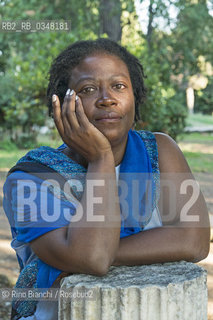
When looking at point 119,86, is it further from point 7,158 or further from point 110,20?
point 7,158

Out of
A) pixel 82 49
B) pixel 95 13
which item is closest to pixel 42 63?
pixel 95 13

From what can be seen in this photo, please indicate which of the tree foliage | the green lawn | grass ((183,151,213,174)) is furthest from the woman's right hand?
grass ((183,151,213,174))

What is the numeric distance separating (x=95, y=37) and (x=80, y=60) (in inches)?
259

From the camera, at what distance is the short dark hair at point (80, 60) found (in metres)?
1.95

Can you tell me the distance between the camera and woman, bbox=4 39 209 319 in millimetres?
1545

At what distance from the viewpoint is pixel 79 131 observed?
170 centimetres

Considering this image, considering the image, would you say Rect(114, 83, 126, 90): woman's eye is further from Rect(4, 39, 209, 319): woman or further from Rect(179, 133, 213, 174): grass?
Rect(179, 133, 213, 174): grass

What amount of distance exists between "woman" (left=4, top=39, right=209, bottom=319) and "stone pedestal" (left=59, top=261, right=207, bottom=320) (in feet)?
0.26

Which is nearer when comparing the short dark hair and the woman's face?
the woman's face

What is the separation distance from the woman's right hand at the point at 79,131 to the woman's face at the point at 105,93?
0.09 meters

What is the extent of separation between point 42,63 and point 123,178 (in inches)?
268

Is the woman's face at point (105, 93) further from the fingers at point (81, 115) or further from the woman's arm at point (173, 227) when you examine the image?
the woman's arm at point (173, 227)

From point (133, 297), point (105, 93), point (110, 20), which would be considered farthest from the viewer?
point (110, 20)

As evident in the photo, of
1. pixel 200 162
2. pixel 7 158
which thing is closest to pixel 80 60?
pixel 200 162
